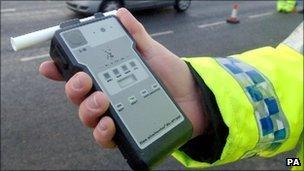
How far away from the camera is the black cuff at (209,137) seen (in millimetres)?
1252

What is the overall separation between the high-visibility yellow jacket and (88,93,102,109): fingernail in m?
0.41

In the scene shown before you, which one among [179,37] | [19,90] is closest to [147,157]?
[19,90]

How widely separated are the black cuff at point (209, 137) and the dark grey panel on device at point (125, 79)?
162 millimetres

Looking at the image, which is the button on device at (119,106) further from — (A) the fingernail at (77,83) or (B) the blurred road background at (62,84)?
(B) the blurred road background at (62,84)

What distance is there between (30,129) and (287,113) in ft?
9.57

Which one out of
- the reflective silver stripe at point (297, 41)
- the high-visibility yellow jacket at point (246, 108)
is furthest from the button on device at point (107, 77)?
the reflective silver stripe at point (297, 41)

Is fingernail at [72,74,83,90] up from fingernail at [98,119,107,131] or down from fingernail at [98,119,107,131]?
up

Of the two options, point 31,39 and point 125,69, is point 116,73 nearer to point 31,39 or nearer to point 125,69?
point 125,69

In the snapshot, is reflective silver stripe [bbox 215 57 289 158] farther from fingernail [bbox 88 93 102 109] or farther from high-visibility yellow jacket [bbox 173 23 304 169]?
fingernail [bbox 88 93 102 109]

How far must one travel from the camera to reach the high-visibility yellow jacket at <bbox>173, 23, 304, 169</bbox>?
1.26 metres

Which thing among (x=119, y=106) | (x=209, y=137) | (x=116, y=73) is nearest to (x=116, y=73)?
(x=116, y=73)

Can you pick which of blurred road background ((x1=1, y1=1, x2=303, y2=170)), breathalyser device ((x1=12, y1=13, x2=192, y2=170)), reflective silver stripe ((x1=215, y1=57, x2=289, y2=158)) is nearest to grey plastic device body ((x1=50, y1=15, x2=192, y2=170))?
breathalyser device ((x1=12, y1=13, x2=192, y2=170))

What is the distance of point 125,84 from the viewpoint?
109 cm

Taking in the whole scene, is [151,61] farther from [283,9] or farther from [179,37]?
[283,9]
